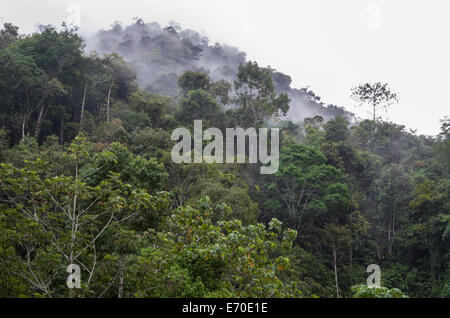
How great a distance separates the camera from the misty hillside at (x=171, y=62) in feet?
135

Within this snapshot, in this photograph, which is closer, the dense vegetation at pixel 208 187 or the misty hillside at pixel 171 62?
the dense vegetation at pixel 208 187

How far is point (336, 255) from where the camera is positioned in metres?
15.0

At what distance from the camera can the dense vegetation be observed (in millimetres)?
4238

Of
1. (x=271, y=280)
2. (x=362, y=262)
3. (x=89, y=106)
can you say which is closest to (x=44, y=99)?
(x=89, y=106)

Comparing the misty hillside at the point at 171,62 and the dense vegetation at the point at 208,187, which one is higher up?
the misty hillside at the point at 171,62

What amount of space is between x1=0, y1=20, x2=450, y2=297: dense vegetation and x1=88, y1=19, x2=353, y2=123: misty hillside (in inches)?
664

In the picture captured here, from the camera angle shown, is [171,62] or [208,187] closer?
[208,187]

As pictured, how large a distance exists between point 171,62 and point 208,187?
36220mm

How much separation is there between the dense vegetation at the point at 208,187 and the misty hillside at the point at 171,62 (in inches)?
664

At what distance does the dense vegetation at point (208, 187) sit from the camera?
424 cm

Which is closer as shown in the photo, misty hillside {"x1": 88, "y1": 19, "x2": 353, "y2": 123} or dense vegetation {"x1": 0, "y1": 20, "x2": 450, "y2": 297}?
dense vegetation {"x1": 0, "y1": 20, "x2": 450, "y2": 297}

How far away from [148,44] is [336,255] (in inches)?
1719

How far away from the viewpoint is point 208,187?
11398mm
